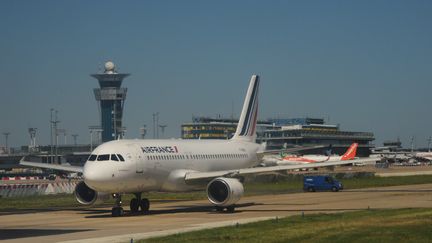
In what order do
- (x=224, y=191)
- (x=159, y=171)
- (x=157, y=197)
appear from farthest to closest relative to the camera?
1. (x=157, y=197)
2. (x=159, y=171)
3. (x=224, y=191)

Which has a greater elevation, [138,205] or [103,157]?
[103,157]

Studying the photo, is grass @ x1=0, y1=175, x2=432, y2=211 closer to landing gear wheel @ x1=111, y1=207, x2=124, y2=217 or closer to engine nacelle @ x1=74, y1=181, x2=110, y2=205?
engine nacelle @ x1=74, y1=181, x2=110, y2=205

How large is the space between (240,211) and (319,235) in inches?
677

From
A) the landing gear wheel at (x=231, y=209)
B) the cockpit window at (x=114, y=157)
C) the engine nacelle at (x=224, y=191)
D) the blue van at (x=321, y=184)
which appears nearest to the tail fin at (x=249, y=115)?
the blue van at (x=321, y=184)

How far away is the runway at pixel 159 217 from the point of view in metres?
32.4

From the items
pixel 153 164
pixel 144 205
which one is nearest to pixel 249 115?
pixel 144 205

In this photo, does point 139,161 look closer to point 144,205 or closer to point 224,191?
point 144,205

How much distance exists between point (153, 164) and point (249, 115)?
1682 centimetres

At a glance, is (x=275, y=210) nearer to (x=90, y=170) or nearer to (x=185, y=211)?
(x=185, y=211)

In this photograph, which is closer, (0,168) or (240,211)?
(240,211)

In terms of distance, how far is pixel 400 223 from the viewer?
32250mm

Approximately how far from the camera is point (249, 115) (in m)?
60.3

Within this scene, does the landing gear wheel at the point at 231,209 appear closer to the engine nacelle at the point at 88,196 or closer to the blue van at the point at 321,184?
the engine nacelle at the point at 88,196

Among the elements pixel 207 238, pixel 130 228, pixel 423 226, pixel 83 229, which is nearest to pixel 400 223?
pixel 423 226
